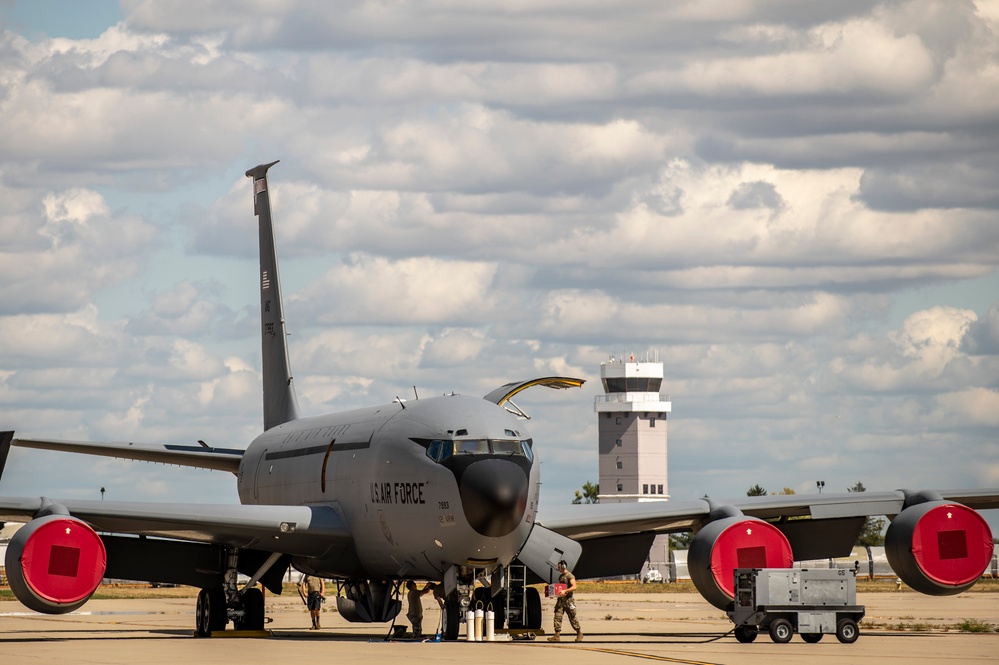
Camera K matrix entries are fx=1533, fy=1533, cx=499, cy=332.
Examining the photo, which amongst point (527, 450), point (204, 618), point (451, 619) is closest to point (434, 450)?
point (527, 450)

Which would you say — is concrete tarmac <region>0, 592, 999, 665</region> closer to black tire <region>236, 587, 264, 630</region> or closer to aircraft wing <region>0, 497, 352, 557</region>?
black tire <region>236, 587, 264, 630</region>

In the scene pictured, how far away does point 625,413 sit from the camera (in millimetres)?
162250

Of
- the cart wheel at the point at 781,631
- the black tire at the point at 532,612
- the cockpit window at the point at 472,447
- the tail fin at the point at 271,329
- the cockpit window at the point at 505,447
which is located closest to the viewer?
the cart wheel at the point at 781,631

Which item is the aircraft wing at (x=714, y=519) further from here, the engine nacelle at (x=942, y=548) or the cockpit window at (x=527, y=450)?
the cockpit window at (x=527, y=450)

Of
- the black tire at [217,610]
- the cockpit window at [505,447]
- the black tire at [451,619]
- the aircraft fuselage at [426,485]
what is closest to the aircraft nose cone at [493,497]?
the aircraft fuselage at [426,485]

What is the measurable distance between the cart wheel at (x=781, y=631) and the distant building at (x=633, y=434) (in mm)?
129160

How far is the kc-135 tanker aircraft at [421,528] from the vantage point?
29219 millimetres

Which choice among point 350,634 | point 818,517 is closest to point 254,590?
point 350,634

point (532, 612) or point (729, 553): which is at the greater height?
point (729, 553)

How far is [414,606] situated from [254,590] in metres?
4.24

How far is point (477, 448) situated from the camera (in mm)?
29188

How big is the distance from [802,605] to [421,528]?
7.45 meters

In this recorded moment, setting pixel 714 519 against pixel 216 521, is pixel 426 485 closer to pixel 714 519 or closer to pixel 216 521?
pixel 216 521

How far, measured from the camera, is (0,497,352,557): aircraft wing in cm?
3080
